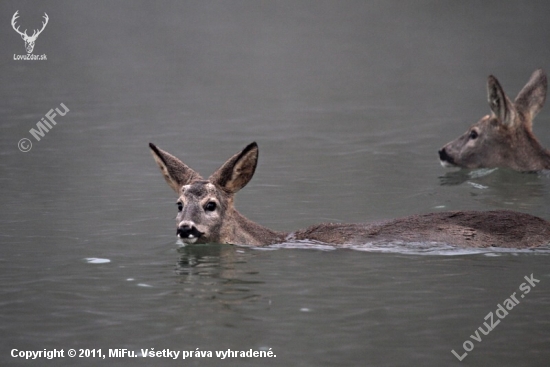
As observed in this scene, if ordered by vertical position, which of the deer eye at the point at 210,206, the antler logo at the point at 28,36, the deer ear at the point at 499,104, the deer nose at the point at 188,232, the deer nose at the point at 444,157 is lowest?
the deer nose at the point at 188,232

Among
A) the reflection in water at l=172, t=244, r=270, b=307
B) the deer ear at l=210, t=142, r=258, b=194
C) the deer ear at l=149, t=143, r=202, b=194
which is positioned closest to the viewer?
the reflection in water at l=172, t=244, r=270, b=307

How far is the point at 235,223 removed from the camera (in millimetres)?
11984

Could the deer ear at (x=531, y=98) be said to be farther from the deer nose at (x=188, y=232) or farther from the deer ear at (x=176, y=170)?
the deer nose at (x=188, y=232)

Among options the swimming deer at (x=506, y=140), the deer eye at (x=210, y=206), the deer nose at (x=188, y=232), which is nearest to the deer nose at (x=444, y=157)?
the swimming deer at (x=506, y=140)

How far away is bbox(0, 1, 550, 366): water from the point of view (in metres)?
9.51

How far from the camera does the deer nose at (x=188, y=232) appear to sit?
11211 mm

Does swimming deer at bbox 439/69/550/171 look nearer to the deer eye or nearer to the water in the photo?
the water

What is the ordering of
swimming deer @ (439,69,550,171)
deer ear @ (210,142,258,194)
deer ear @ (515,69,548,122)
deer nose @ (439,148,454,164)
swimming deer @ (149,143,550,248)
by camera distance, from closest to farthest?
1. swimming deer @ (149,143,550,248)
2. deer ear @ (210,142,258,194)
3. swimming deer @ (439,69,550,171)
4. deer ear @ (515,69,548,122)
5. deer nose @ (439,148,454,164)

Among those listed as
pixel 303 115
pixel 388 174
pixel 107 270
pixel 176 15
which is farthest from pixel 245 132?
pixel 107 270

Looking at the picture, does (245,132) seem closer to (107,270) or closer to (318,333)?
(107,270)

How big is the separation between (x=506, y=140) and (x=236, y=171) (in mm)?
6624

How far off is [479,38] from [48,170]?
13.0 meters

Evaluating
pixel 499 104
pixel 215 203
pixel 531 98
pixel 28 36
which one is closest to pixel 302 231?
pixel 215 203

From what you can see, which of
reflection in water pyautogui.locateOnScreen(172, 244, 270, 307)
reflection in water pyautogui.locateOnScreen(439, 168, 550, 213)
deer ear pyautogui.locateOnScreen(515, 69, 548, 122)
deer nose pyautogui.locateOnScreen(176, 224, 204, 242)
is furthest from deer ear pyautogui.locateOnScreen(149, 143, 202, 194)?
deer ear pyautogui.locateOnScreen(515, 69, 548, 122)
